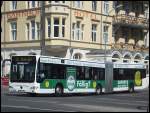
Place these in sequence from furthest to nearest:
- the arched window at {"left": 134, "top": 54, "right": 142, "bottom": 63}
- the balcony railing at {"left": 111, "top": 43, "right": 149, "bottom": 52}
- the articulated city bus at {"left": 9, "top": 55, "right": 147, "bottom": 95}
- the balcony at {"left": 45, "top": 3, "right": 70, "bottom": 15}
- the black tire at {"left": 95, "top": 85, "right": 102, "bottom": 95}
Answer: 1. the arched window at {"left": 134, "top": 54, "right": 142, "bottom": 63}
2. the balcony railing at {"left": 111, "top": 43, "right": 149, "bottom": 52}
3. the balcony at {"left": 45, "top": 3, "right": 70, "bottom": 15}
4. the black tire at {"left": 95, "top": 85, "right": 102, "bottom": 95}
5. the articulated city bus at {"left": 9, "top": 55, "right": 147, "bottom": 95}

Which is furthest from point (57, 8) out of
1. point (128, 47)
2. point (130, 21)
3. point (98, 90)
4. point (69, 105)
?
point (69, 105)

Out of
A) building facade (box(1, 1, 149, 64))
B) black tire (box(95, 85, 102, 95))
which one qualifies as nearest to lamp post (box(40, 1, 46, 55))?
building facade (box(1, 1, 149, 64))

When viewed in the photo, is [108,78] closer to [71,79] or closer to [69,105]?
[71,79]

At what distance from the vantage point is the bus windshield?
99.7ft

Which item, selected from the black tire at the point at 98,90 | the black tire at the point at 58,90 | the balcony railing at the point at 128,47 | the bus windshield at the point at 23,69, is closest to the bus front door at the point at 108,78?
the black tire at the point at 98,90

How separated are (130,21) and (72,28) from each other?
9885mm

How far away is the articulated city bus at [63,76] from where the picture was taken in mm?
30359

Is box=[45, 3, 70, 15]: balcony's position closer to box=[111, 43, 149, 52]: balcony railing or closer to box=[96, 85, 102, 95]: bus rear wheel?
box=[111, 43, 149, 52]: balcony railing

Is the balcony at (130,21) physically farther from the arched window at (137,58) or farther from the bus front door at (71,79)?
the bus front door at (71,79)

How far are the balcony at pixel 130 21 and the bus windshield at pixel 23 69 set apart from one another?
25980 mm

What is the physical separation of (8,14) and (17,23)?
1.36 m

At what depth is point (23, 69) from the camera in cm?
3072

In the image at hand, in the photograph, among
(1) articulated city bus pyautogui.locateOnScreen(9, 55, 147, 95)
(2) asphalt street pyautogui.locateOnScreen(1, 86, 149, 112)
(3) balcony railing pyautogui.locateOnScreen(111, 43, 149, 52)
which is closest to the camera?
(2) asphalt street pyautogui.locateOnScreen(1, 86, 149, 112)

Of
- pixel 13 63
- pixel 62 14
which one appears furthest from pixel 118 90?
pixel 62 14
